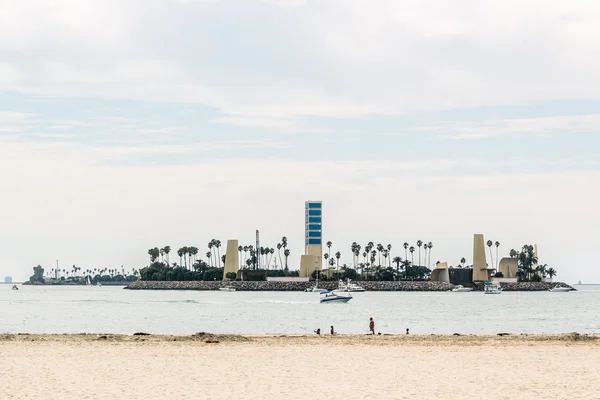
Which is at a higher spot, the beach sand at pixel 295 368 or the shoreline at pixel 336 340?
the shoreline at pixel 336 340

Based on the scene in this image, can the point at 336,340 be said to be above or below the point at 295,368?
above

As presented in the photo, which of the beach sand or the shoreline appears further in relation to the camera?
the shoreline

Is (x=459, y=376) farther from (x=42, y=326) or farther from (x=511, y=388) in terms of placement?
(x=42, y=326)

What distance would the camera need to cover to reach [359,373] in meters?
33.1

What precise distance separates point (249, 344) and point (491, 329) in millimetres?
39479

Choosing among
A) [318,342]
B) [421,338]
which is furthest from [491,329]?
[318,342]

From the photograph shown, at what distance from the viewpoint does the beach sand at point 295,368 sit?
27656 mm

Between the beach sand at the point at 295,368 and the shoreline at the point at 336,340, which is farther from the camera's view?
the shoreline at the point at 336,340

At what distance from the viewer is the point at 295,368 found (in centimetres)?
3481

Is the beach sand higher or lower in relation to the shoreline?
lower

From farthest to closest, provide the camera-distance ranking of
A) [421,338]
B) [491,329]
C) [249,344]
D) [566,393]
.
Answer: [491,329], [421,338], [249,344], [566,393]

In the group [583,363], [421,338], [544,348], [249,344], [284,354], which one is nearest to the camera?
[583,363]

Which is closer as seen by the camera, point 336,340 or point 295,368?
point 295,368

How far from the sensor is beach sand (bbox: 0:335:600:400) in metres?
27.7
